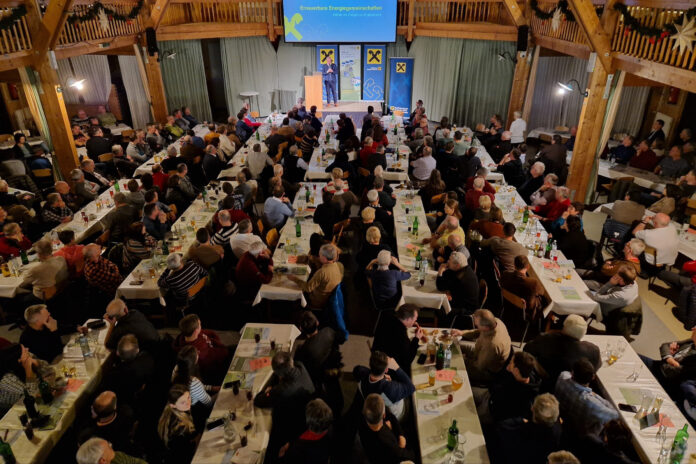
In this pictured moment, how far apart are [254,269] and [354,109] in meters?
10.9

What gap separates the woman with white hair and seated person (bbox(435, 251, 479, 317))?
1.52 ft

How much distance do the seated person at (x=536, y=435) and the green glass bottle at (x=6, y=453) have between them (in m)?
3.84

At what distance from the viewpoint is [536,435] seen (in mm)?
3646

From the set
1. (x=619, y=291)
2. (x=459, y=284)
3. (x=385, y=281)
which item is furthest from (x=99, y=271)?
(x=619, y=291)

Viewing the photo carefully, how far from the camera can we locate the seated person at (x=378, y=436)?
360 centimetres

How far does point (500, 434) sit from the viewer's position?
380 cm

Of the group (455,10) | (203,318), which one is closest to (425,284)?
(203,318)

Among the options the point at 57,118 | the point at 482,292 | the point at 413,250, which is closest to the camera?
the point at 482,292

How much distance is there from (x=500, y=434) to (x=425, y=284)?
2408 millimetres

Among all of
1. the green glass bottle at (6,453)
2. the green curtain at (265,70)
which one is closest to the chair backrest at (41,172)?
the green glass bottle at (6,453)

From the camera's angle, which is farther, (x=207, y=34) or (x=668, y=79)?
(x=207, y=34)

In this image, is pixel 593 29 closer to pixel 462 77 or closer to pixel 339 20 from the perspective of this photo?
pixel 462 77

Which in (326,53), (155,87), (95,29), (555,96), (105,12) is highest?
(105,12)

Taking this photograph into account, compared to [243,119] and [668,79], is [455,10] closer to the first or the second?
[243,119]
